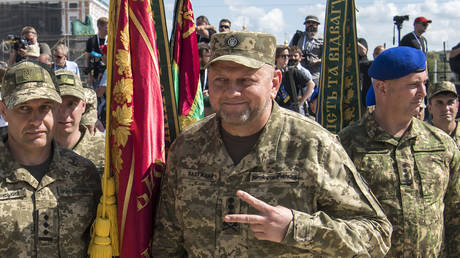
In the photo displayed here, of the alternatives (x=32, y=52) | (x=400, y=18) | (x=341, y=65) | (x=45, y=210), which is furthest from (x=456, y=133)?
(x=400, y=18)

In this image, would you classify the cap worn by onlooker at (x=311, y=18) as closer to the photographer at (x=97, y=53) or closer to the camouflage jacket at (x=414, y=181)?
the photographer at (x=97, y=53)

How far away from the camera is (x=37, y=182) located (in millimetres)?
2756

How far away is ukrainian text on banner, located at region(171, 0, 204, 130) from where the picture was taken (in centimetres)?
349

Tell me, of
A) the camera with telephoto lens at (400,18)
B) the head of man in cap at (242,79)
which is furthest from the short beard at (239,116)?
the camera with telephoto lens at (400,18)

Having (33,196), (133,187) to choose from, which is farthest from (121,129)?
(33,196)

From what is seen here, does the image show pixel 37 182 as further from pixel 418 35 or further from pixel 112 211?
pixel 418 35

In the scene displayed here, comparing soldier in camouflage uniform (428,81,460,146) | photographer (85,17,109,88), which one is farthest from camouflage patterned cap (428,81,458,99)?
photographer (85,17,109,88)

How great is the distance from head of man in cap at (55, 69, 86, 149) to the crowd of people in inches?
38.7

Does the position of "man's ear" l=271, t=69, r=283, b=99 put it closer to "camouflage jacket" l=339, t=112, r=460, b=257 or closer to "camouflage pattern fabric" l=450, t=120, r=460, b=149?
Answer: "camouflage jacket" l=339, t=112, r=460, b=257

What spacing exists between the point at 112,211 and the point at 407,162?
74.1 inches

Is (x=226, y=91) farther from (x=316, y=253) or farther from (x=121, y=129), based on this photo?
(x=316, y=253)

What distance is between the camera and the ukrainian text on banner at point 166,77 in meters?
3.28

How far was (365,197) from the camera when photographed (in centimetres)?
256

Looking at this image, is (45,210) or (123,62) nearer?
(45,210)
